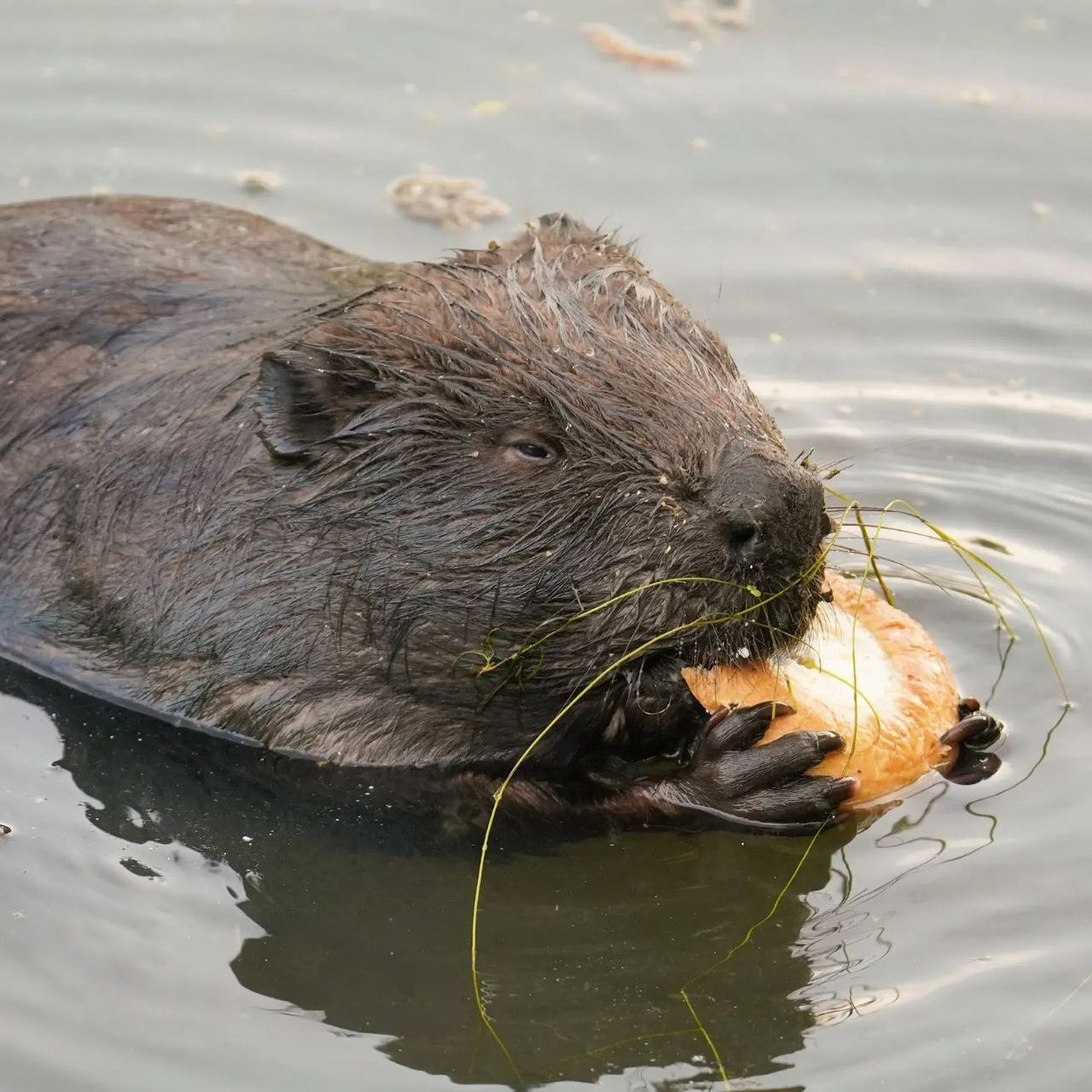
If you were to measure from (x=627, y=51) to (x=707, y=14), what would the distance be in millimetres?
484

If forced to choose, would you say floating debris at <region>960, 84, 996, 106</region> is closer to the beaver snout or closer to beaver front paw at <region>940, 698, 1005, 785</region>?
beaver front paw at <region>940, 698, 1005, 785</region>

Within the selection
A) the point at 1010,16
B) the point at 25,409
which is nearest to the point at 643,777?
the point at 25,409

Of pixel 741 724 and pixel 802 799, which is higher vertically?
pixel 741 724

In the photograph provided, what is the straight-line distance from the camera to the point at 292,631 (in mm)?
5512

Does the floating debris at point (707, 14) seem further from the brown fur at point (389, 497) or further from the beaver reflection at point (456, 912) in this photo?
the beaver reflection at point (456, 912)

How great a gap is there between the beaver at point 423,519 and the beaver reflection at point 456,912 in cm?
16

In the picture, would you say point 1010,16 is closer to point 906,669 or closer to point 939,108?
point 939,108

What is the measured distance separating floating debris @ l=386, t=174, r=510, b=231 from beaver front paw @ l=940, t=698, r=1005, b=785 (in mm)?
3759

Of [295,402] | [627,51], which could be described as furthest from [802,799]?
[627,51]

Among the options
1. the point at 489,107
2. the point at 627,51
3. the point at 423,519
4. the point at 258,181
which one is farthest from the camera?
the point at 627,51

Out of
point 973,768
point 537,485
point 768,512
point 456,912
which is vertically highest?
point 768,512

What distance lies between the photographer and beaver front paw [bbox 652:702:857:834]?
529cm

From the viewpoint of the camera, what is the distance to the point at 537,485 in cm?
521

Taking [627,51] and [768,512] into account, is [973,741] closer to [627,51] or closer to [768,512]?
[768,512]
